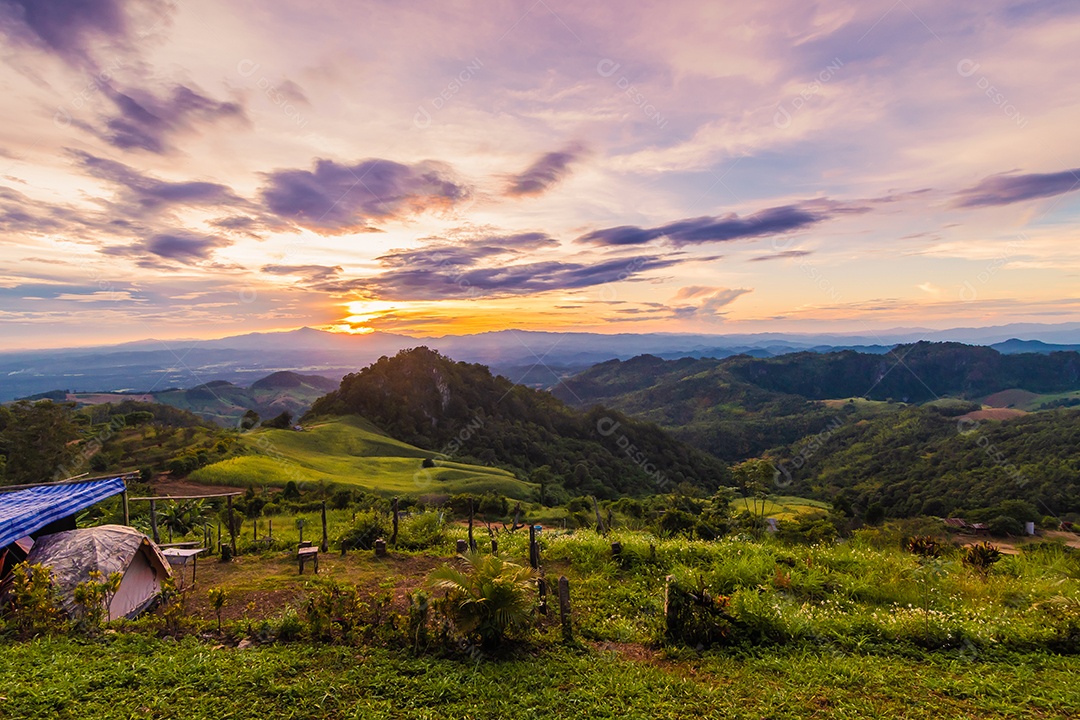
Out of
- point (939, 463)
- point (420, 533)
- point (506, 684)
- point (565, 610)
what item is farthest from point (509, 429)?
point (506, 684)

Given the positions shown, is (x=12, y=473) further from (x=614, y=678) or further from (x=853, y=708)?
(x=853, y=708)

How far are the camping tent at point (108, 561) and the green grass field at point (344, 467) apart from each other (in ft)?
93.9

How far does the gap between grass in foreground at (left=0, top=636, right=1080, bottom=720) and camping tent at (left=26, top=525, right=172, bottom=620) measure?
2.10 metres

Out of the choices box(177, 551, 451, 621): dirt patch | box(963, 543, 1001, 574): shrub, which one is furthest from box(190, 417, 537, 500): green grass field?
box(963, 543, 1001, 574): shrub

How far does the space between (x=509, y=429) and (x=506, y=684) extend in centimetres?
8988

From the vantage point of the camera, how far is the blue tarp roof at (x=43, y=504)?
9258 mm

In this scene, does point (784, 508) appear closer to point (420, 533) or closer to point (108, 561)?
point (420, 533)

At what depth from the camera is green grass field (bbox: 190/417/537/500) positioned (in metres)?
39.5

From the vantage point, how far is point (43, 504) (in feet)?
34.5

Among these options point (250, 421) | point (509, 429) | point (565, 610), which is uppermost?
point (565, 610)

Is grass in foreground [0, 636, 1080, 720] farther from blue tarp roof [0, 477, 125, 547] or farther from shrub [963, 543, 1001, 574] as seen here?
shrub [963, 543, 1001, 574]

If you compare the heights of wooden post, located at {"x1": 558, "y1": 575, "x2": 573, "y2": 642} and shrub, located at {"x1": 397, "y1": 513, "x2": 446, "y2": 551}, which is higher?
wooden post, located at {"x1": 558, "y1": 575, "x2": 573, "y2": 642}

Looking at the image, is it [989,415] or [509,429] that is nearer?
[509,429]

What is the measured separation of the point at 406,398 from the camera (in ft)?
304
